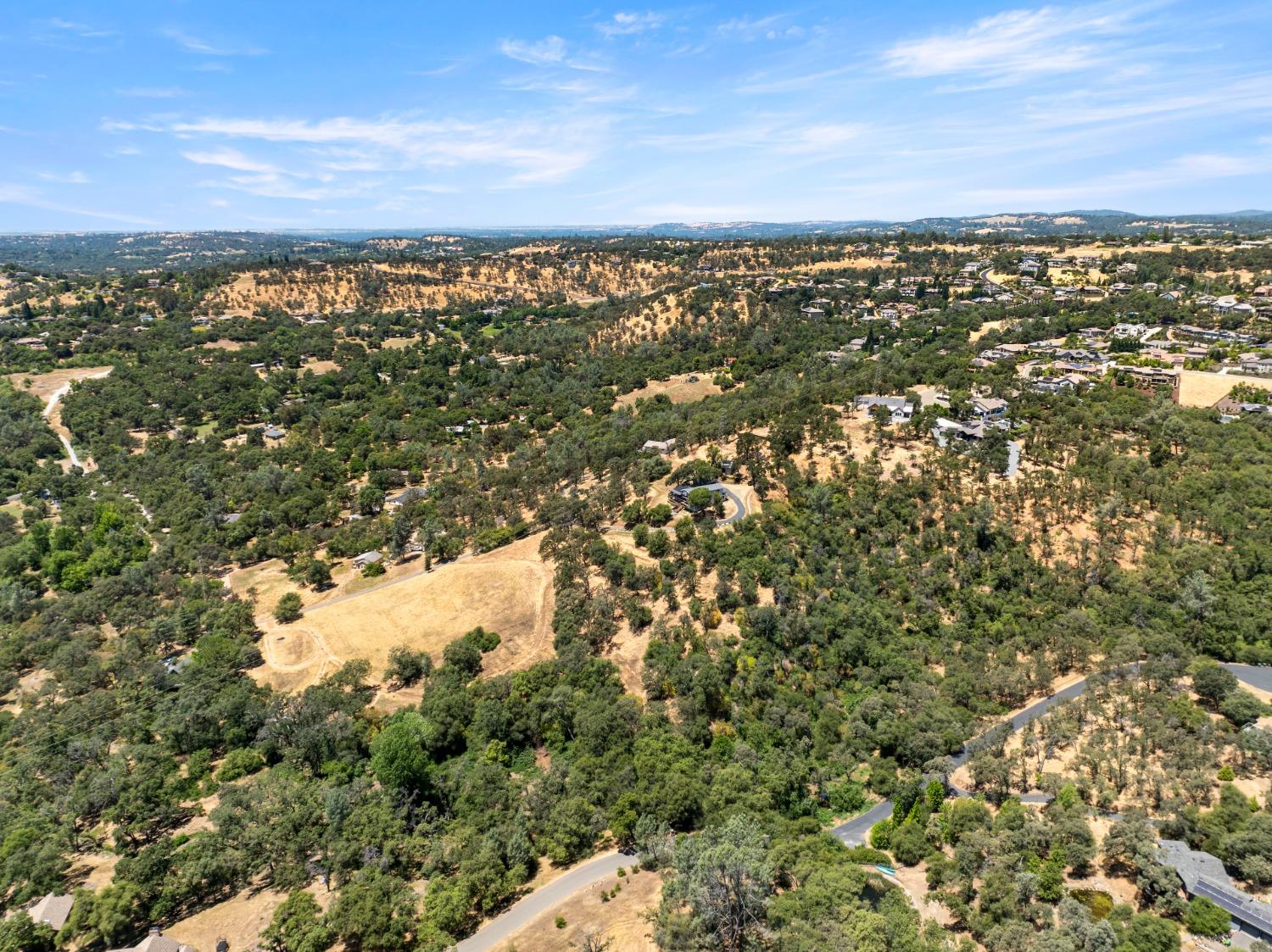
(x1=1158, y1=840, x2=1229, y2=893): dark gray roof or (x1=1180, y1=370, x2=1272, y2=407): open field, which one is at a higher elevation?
(x1=1180, y1=370, x2=1272, y2=407): open field

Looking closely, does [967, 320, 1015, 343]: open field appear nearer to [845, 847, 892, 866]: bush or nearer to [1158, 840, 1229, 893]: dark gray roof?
[1158, 840, 1229, 893]: dark gray roof

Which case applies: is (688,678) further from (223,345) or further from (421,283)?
(421,283)

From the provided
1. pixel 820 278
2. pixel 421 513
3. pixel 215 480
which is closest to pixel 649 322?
pixel 820 278

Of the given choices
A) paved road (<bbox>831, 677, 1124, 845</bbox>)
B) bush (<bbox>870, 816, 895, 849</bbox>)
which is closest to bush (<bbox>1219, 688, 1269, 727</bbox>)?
paved road (<bbox>831, 677, 1124, 845</bbox>)

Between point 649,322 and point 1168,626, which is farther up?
point 649,322

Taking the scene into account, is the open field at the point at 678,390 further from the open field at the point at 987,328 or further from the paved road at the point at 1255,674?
the paved road at the point at 1255,674

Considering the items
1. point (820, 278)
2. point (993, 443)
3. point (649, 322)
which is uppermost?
point (820, 278)

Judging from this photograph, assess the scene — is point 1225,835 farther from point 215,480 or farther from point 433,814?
point 215,480
